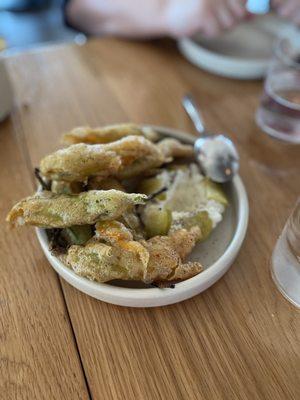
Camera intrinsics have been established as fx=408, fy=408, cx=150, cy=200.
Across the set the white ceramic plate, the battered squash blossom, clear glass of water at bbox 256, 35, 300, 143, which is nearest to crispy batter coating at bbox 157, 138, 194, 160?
the battered squash blossom

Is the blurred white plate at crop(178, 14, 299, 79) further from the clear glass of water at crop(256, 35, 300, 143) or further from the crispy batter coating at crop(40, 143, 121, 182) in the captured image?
the crispy batter coating at crop(40, 143, 121, 182)

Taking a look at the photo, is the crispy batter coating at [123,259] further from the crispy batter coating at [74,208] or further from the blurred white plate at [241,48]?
the blurred white plate at [241,48]

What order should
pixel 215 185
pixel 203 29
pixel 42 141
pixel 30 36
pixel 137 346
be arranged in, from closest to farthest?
pixel 137 346 → pixel 215 185 → pixel 42 141 → pixel 203 29 → pixel 30 36

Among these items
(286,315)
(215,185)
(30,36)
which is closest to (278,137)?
(215,185)

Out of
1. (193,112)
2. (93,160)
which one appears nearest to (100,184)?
(93,160)

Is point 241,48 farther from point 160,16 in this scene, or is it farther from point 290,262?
point 290,262

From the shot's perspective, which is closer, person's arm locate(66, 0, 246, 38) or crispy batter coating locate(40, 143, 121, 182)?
crispy batter coating locate(40, 143, 121, 182)

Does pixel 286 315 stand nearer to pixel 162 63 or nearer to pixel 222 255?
pixel 222 255
